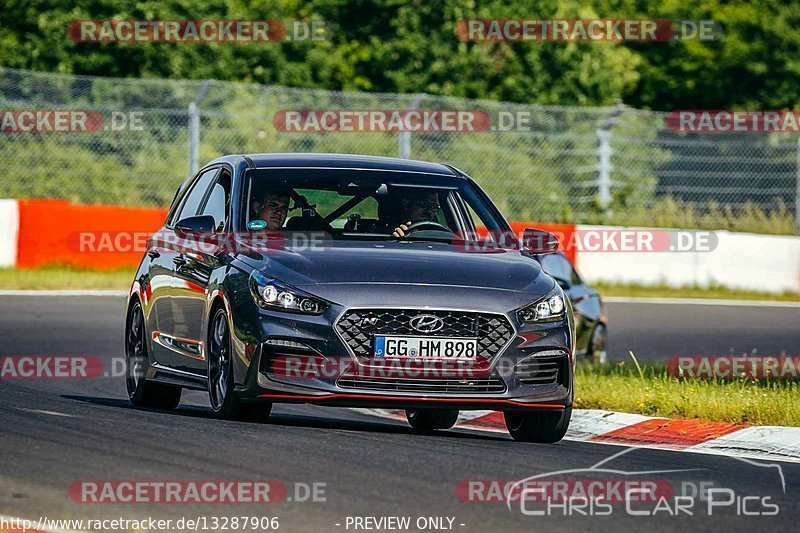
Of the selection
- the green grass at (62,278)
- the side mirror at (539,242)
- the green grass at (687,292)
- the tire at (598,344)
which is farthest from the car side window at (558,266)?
the green grass at (687,292)

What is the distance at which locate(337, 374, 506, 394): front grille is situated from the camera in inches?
378

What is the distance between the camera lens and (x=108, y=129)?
29.2 m

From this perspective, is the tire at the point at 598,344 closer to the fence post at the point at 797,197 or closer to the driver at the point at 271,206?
the driver at the point at 271,206

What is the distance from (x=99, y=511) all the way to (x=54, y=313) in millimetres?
13340

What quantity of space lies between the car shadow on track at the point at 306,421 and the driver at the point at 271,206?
1.19m

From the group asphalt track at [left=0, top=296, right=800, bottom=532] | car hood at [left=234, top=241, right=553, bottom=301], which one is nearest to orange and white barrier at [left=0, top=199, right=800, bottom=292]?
asphalt track at [left=0, top=296, right=800, bottom=532]

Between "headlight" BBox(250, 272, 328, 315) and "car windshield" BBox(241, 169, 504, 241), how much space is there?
98 centimetres

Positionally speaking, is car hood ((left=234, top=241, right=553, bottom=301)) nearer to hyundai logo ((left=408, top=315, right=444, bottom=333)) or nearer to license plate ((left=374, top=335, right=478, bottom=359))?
hyundai logo ((left=408, top=315, right=444, bottom=333))

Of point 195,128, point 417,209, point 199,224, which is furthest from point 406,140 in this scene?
point 199,224

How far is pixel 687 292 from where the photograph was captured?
2778cm

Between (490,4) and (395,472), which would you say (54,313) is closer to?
(395,472)

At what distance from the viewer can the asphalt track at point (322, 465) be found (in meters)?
7.41

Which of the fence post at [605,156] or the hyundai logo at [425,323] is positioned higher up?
the fence post at [605,156]

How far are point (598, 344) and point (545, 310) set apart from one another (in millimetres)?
8490
